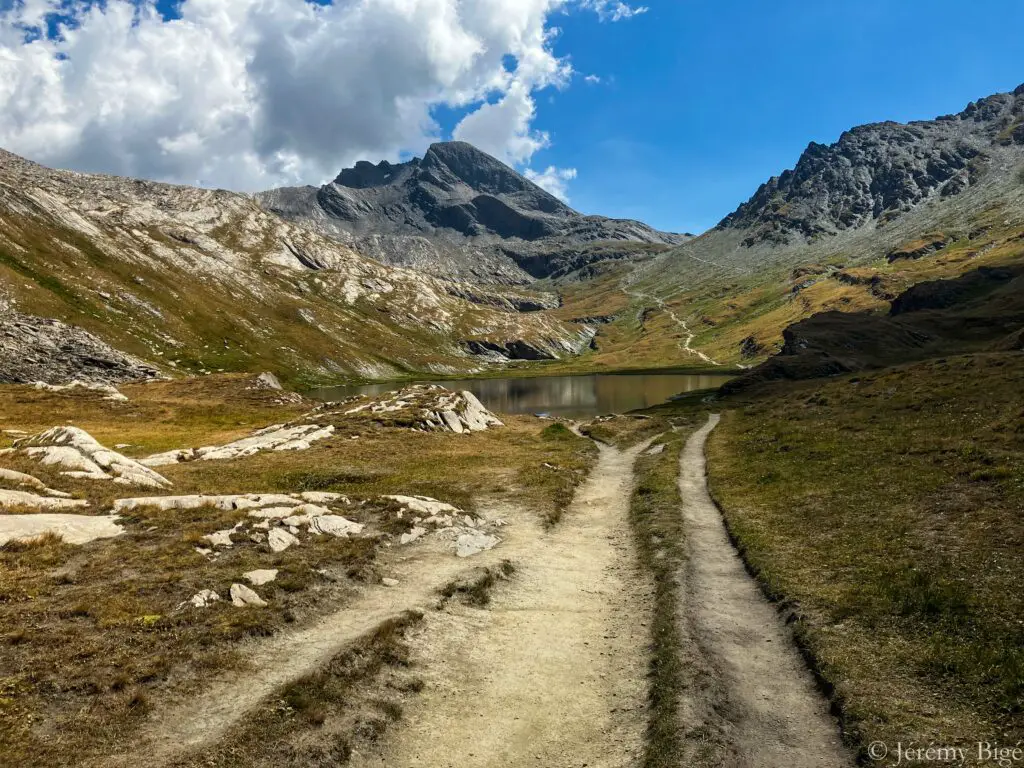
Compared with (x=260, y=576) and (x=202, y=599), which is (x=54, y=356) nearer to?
(x=260, y=576)

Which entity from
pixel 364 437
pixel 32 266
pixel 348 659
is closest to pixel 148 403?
pixel 364 437

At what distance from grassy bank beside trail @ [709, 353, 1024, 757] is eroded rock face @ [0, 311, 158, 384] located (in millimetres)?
158187

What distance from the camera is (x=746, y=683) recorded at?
49.2 ft

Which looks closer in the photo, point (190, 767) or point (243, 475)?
point (190, 767)

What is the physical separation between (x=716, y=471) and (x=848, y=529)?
19.9 meters

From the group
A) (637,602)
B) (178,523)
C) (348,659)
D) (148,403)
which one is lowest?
(637,602)

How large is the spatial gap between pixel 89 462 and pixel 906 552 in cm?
4402

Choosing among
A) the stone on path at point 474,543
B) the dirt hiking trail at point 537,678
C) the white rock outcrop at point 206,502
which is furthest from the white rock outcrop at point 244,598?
the stone on path at point 474,543

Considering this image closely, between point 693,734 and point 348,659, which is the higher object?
point 348,659

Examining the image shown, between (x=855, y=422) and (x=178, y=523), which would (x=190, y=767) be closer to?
(x=178, y=523)

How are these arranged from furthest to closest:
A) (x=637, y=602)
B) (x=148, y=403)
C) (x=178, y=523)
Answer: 1. (x=148, y=403)
2. (x=178, y=523)
3. (x=637, y=602)

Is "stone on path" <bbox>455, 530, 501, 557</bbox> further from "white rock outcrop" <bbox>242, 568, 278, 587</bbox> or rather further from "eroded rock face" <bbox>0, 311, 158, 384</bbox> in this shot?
"eroded rock face" <bbox>0, 311, 158, 384</bbox>

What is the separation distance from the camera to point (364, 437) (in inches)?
2566

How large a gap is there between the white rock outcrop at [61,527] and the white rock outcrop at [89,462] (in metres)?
8.76
